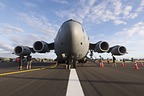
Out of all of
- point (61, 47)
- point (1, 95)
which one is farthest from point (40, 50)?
point (1, 95)

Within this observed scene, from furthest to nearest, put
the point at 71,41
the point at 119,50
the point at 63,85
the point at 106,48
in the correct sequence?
the point at 119,50 → the point at 106,48 → the point at 71,41 → the point at 63,85

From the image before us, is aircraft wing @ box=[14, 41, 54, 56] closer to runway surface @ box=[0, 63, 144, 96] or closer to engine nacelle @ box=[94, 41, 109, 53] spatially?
engine nacelle @ box=[94, 41, 109, 53]

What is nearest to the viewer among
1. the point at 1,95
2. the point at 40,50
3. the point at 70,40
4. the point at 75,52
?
the point at 1,95

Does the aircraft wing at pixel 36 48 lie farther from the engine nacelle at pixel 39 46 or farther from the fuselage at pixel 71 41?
the fuselage at pixel 71 41

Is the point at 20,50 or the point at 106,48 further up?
the point at 20,50

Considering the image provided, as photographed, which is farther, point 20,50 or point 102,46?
point 20,50

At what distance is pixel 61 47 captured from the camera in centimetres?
1445

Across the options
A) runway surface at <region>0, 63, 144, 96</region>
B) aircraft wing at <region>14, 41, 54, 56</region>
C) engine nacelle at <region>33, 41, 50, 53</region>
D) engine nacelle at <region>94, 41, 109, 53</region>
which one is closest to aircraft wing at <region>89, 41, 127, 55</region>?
engine nacelle at <region>94, 41, 109, 53</region>

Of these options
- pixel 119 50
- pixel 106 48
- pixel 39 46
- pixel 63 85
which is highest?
pixel 39 46

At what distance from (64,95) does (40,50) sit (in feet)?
49.8

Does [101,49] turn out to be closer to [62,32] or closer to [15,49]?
[62,32]

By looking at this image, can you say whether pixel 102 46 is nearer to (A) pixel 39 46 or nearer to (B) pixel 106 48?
(B) pixel 106 48

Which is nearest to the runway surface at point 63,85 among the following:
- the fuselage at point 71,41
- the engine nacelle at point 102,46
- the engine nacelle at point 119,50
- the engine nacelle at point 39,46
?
the fuselage at point 71,41

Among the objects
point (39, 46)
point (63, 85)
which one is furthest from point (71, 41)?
point (63, 85)
